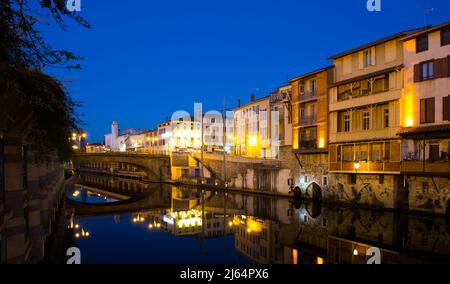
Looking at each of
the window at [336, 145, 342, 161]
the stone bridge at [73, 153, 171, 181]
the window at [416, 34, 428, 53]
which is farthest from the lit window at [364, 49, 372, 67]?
the stone bridge at [73, 153, 171, 181]

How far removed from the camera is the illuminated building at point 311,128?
42250 mm

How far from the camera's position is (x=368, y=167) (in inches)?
1416

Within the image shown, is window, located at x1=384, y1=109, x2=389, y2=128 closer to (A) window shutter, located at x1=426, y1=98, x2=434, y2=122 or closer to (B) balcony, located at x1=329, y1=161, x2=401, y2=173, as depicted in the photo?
(B) balcony, located at x1=329, y1=161, x2=401, y2=173

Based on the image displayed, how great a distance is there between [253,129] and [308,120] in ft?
112

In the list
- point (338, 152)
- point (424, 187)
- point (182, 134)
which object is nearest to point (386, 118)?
point (338, 152)

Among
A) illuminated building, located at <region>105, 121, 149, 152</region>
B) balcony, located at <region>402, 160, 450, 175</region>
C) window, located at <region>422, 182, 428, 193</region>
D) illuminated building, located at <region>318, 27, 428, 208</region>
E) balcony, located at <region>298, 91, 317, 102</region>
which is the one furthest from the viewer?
illuminated building, located at <region>105, 121, 149, 152</region>

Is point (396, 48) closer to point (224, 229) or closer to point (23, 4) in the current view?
point (224, 229)

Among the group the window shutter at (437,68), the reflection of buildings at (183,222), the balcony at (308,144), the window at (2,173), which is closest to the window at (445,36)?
the window shutter at (437,68)

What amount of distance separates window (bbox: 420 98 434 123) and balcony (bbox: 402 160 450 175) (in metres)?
4.03

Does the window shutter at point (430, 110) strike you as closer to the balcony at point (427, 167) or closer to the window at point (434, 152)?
the window at point (434, 152)

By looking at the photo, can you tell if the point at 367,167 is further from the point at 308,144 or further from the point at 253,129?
the point at 253,129

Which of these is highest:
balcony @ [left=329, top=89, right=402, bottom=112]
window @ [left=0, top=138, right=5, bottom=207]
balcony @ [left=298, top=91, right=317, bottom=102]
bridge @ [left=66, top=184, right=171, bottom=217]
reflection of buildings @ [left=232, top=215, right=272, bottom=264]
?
balcony @ [left=298, top=91, right=317, bottom=102]

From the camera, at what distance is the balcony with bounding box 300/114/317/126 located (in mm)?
43975
